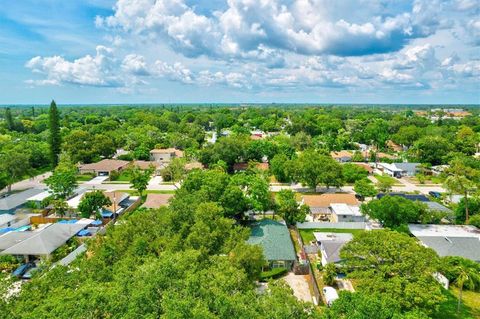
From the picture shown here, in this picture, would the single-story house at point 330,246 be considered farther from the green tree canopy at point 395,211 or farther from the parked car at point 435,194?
the parked car at point 435,194

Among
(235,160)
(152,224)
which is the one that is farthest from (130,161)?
(152,224)

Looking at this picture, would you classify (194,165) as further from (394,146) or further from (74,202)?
(394,146)

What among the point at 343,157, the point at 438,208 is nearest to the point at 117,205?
the point at 438,208

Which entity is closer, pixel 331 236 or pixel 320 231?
pixel 331 236

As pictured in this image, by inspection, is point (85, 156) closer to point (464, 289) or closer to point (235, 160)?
point (235, 160)

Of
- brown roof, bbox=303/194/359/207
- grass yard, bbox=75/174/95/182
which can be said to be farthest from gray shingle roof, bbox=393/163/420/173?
grass yard, bbox=75/174/95/182

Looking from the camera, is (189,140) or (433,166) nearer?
(433,166)
